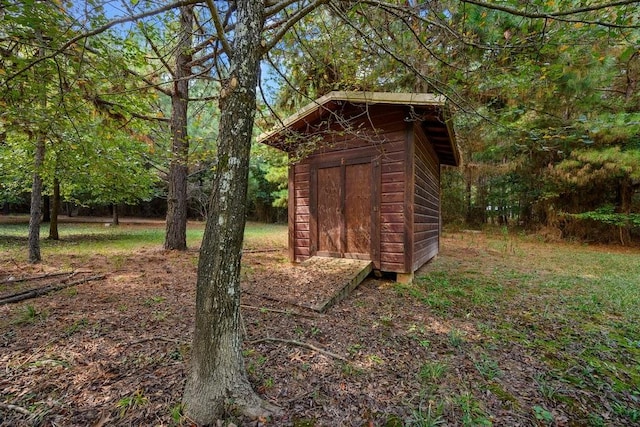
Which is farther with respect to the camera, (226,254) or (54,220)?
(54,220)

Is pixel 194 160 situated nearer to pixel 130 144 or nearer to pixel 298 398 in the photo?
pixel 130 144

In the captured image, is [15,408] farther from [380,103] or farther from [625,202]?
[625,202]

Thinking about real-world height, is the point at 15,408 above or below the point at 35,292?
below

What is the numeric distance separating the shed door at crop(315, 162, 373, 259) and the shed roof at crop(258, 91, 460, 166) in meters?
1.12

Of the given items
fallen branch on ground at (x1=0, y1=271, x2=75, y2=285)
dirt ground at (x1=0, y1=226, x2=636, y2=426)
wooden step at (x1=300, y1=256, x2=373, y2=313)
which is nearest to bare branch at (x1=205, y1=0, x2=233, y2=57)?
dirt ground at (x1=0, y1=226, x2=636, y2=426)

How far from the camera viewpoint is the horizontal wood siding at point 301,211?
21.7 feet

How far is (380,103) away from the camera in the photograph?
497 centimetres

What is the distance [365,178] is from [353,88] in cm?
202

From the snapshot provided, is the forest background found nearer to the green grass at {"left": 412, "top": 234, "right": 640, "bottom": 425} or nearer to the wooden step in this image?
the green grass at {"left": 412, "top": 234, "right": 640, "bottom": 425}

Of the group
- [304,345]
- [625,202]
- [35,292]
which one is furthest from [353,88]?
[625,202]

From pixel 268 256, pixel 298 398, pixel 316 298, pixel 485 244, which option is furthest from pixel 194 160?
pixel 485 244

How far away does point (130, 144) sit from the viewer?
650 centimetres

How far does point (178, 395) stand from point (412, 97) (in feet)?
16.1

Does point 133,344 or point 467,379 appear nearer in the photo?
point 467,379
